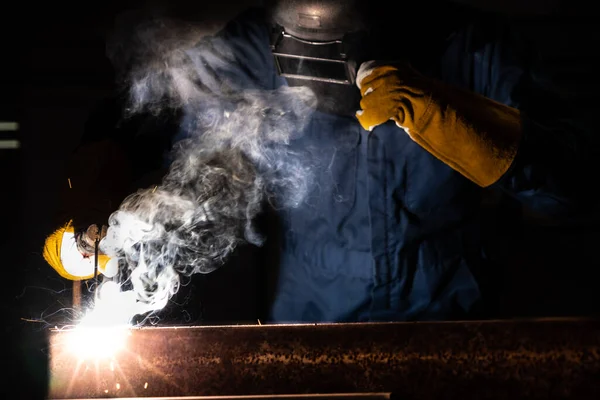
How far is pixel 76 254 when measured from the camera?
6.79ft

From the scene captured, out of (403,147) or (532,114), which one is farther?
(403,147)

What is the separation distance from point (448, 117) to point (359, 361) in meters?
0.96

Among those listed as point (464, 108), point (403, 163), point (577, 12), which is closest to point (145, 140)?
point (403, 163)

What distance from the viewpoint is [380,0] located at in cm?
195

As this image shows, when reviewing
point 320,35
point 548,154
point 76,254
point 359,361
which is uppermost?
point 320,35

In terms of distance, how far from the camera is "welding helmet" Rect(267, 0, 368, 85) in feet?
6.22

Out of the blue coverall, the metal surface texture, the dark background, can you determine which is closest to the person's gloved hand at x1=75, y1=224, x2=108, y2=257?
the metal surface texture

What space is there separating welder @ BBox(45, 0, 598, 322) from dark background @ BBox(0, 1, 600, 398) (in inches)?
30.8

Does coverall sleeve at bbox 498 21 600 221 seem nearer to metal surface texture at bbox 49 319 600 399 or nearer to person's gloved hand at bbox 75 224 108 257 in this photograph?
metal surface texture at bbox 49 319 600 399

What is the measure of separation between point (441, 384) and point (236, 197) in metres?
1.54

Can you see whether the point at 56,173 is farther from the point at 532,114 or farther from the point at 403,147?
the point at 532,114

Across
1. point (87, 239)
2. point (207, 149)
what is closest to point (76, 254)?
point (87, 239)

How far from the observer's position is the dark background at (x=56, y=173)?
9.54 ft

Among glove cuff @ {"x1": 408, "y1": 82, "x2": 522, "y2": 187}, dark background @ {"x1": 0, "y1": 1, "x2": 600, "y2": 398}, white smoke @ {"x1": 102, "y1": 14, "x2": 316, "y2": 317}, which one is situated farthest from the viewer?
dark background @ {"x1": 0, "y1": 1, "x2": 600, "y2": 398}
